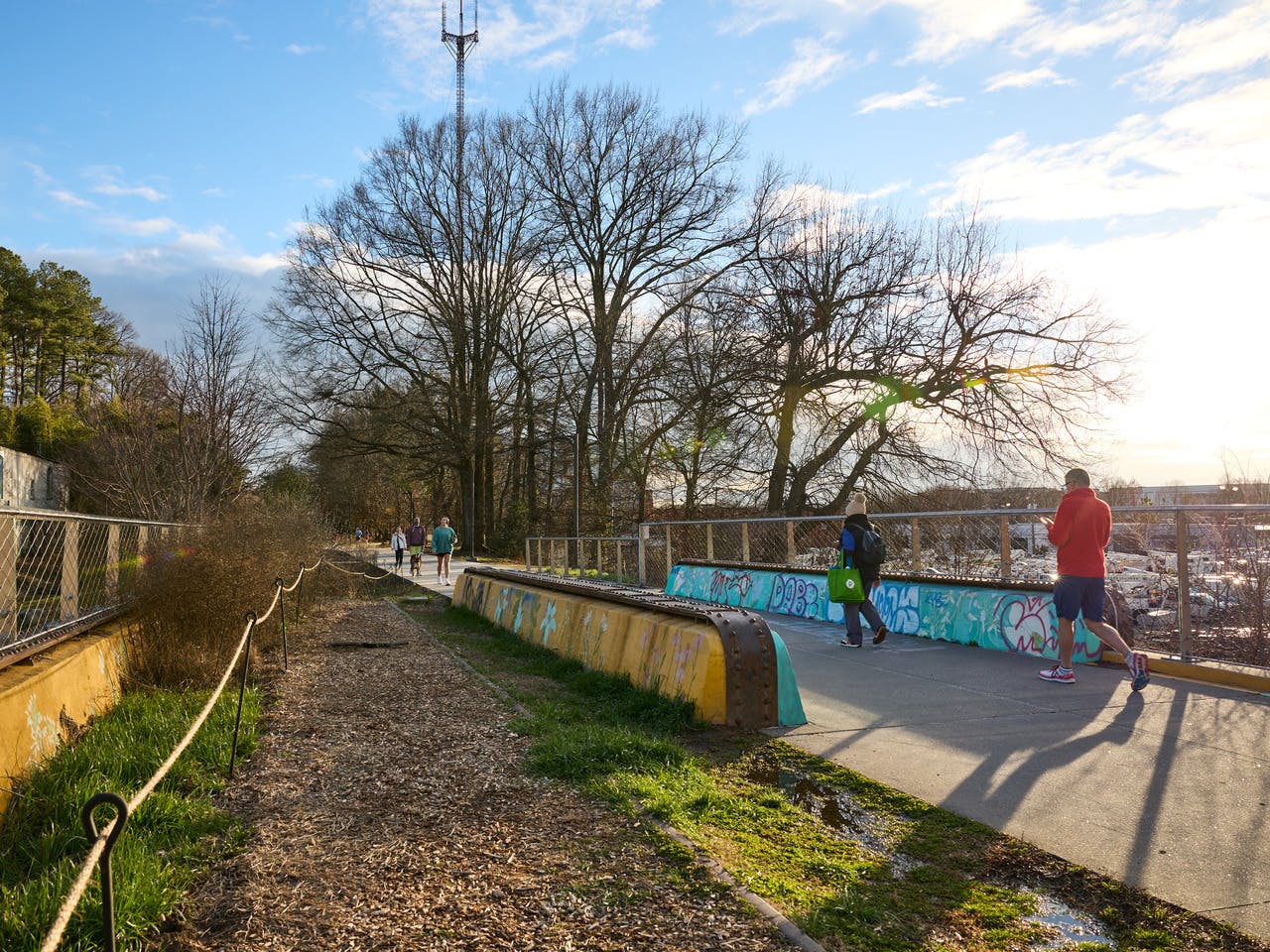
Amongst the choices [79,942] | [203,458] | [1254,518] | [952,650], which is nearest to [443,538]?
[203,458]

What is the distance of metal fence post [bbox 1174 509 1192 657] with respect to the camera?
796 cm

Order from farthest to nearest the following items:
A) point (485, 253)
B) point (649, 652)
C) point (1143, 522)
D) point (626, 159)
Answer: point (485, 253)
point (626, 159)
point (1143, 522)
point (649, 652)

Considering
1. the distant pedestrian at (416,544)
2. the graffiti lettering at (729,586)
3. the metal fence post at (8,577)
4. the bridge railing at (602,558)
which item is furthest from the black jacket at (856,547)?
the distant pedestrian at (416,544)

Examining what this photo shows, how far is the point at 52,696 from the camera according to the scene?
5.68 meters

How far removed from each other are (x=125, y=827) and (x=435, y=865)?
1.46 m

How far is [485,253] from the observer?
4091 centimetres

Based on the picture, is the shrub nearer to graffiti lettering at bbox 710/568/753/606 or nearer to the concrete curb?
graffiti lettering at bbox 710/568/753/606

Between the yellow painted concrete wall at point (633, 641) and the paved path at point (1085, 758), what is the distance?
68 centimetres

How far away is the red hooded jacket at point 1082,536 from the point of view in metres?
7.44

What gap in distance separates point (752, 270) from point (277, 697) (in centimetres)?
2679

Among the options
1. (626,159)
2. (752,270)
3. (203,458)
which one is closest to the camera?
(203,458)

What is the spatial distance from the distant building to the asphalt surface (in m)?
33.8

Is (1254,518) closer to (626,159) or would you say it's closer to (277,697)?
(277,697)

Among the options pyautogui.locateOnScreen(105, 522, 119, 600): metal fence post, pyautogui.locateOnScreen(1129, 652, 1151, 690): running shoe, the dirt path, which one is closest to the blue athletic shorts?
pyautogui.locateOnScreen(1129, 652, 1151, 690): running shoe
